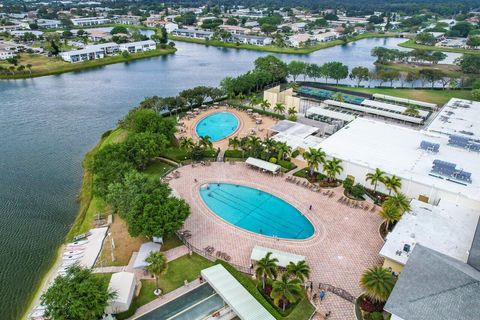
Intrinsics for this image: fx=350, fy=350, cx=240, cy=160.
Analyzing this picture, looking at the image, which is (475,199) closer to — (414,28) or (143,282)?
(143,282)

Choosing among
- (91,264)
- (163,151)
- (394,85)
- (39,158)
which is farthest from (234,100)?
(91,264)

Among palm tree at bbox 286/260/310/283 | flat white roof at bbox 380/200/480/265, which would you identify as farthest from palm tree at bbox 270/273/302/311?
flat white roof at bbox 380/200/480/265

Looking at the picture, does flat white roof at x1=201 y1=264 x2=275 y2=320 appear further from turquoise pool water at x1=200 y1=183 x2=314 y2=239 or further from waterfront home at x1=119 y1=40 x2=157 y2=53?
waterfront home at x1=119 y1=40 x2=157 y2=53

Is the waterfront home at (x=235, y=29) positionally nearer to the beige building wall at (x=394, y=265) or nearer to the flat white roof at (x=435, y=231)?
the flat white roof at (x=435, y=231)

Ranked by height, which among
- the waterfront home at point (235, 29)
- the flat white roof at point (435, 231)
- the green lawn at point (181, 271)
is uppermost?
the waterfront home at point (235, 29)

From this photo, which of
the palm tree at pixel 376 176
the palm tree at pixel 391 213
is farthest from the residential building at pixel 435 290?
the palm tree at pixel 376 176

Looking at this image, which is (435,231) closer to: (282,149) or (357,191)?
(357,191)
